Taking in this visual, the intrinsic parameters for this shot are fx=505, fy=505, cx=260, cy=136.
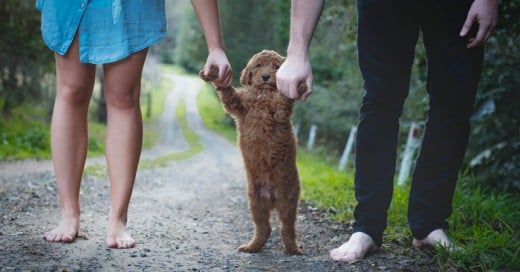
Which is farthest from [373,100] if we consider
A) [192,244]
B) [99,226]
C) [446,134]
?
[99,226]

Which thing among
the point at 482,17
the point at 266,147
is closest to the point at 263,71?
the point at 266,147

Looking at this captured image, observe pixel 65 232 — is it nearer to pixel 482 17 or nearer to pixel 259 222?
pixel 259 222

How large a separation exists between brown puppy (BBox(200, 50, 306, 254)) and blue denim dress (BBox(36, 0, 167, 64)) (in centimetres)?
54

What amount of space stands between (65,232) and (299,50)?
1.56 meters

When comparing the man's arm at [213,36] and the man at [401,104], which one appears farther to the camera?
the man's arm at [213,36]

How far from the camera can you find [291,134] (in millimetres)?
2820

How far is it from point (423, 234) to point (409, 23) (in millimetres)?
1116

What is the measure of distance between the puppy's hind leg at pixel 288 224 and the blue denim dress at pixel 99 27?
115cm

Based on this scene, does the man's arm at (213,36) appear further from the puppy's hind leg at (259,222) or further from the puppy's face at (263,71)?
the puppy's hind leg at (259,222)

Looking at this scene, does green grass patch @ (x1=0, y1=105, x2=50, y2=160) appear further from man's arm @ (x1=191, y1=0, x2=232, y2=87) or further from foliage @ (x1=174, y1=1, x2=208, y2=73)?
foliage @ (x1=174, y1=1, x2=208, y2=73)

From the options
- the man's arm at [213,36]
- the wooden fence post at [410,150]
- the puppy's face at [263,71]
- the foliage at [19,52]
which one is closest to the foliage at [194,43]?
the foliage at [19,52]

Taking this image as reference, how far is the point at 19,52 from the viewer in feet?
40.6

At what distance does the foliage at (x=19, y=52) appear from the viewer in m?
11.7

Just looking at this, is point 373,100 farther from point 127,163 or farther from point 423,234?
point 127,163
